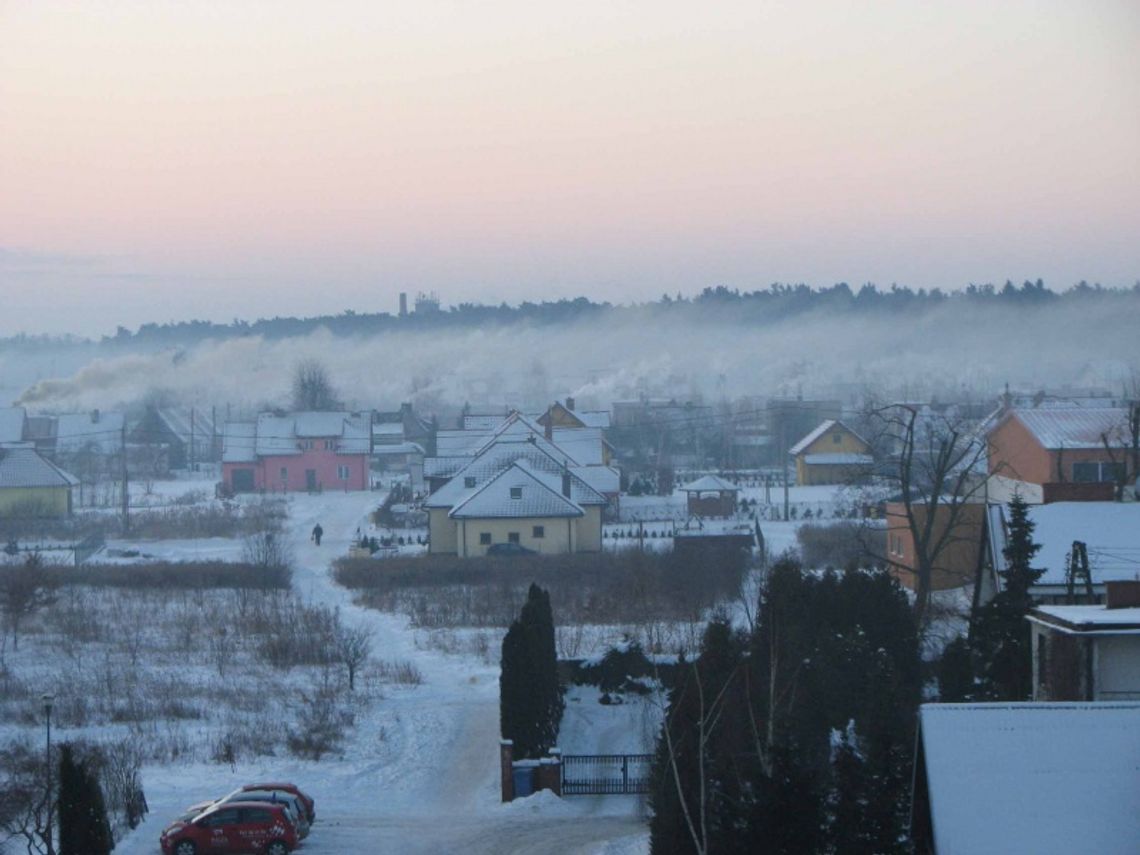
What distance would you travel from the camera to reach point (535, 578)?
22484 millimetres

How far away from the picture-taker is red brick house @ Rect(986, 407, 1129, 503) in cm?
2445

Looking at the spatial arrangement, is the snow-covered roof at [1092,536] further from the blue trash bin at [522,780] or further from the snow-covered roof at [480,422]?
the snow-covered roof at [480,422]

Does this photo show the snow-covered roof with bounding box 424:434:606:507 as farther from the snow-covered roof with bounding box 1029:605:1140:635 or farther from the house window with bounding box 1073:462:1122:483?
the snow-covered roof with bounding box 1029:605:1140:635

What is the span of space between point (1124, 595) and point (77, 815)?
7.01m

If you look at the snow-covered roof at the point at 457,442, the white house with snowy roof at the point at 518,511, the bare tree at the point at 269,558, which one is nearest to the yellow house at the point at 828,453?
the snow-covered roof at the point at 457,442

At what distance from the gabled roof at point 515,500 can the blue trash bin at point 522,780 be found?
1391 centimetres

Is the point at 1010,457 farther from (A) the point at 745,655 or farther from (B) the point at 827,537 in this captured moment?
(A) the point at 745,655

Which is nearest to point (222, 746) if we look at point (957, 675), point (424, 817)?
point (424, 817)

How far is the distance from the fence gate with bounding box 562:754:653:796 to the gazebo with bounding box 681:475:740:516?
19.2 meters

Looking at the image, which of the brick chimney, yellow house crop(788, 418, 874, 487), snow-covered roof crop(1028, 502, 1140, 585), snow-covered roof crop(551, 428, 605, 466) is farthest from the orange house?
yellow house crop(788, 418, 874, 487)

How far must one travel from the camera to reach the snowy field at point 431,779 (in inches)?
406

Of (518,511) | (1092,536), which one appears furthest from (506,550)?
(1092,536)

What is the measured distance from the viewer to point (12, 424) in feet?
152

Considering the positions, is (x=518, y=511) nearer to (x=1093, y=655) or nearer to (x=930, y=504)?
(x=930, y=504)
